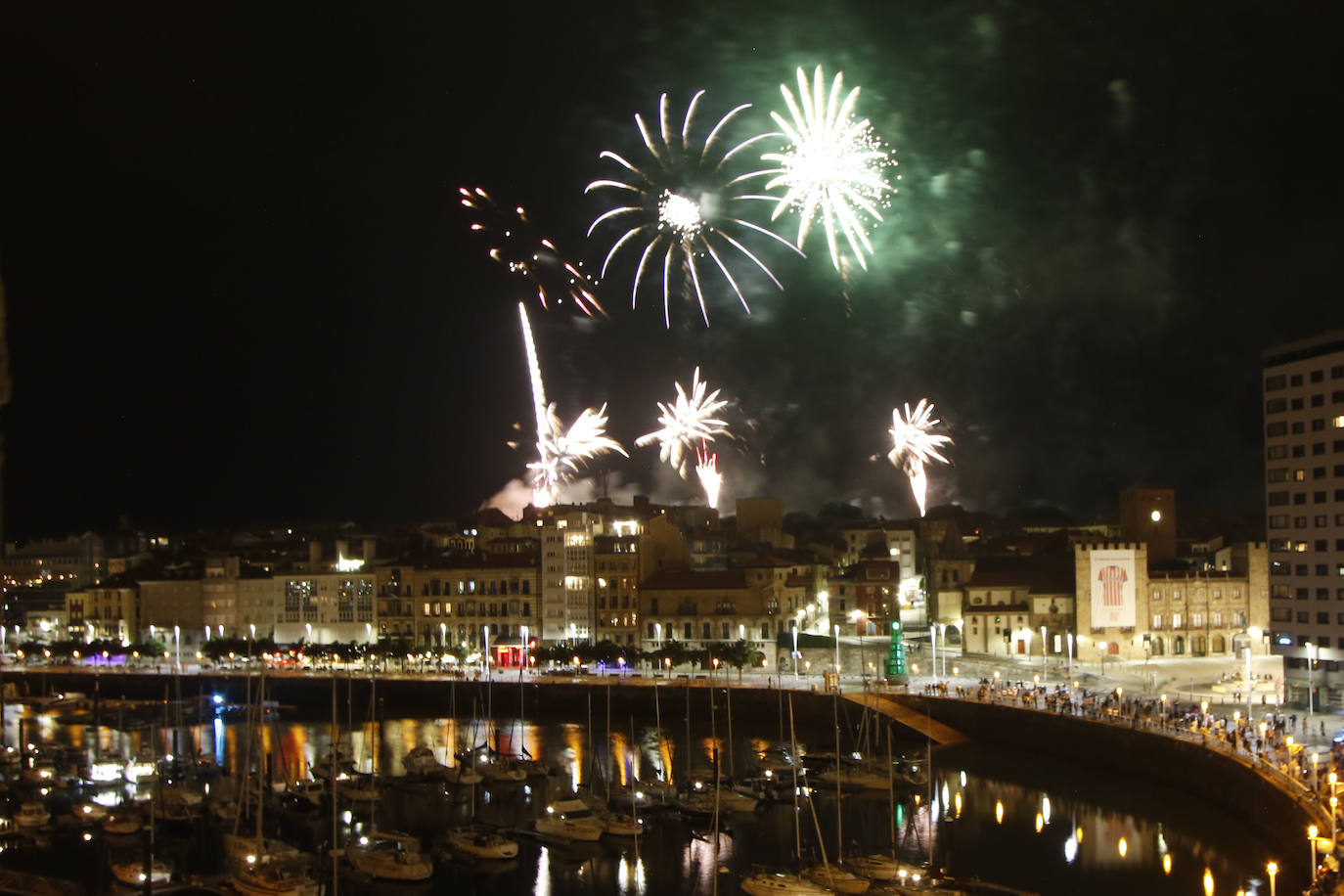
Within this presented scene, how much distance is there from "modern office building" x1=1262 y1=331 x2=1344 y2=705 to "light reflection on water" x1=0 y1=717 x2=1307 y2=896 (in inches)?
374

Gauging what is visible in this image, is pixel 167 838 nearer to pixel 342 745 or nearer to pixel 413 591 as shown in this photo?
pixel 342 745

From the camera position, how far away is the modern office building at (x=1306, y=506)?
41.8 meters

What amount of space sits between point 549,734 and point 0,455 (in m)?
38.0

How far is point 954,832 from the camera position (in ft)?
102

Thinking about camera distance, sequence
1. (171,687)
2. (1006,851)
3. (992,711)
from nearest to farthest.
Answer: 1. (1006,851)
2. (992,711)
3. (171,687)

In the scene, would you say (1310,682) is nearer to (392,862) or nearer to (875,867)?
(875,867)

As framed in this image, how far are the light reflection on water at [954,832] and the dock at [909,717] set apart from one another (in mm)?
1251

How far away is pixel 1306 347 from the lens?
142ft

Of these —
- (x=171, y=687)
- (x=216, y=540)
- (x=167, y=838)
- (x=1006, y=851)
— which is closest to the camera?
(x=1006, y=851)

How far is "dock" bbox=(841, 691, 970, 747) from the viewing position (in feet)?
141

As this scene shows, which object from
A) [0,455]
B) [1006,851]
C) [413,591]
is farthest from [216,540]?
[0,455]

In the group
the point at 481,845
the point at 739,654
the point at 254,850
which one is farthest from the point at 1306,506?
the point at 254,850

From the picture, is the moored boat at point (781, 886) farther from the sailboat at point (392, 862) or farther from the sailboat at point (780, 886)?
the sailboat at point (392, 862)

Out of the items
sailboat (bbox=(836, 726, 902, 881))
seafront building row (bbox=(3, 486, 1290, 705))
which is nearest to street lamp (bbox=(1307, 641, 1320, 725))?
seafront building row (bbox=(3, 486, 1290, 705))
